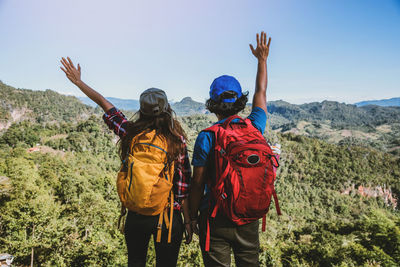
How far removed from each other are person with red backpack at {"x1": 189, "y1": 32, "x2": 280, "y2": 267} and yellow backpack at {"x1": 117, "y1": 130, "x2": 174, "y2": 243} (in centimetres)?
25

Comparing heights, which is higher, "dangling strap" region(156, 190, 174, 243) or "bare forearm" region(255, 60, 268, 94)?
"bare forearm" region(255, 60, 268, 94)

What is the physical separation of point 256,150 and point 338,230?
1626 inches

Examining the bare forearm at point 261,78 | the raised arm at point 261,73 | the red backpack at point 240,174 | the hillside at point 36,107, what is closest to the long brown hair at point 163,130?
the red backpack at point 240,174

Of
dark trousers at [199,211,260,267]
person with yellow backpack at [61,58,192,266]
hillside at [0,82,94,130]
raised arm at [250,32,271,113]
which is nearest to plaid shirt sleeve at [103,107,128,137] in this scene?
person with yellow backpack at [61,58,192,266]

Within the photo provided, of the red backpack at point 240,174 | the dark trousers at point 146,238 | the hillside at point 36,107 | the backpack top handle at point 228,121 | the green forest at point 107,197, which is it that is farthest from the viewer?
the hillside at point 36,107

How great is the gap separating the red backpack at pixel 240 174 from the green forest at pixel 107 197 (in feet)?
4.43

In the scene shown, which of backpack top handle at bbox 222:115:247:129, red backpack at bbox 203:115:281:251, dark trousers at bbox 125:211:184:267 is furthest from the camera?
dark trousers at bbox 125:211:184:267

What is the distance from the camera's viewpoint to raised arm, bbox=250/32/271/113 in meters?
1.99

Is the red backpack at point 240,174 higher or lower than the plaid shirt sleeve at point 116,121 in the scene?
lower

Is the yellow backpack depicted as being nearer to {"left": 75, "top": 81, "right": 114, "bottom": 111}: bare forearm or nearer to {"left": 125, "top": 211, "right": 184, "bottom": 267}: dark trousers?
{"left": 125, "top": 211, "right": 184, "bottom": 267}: dark trousers

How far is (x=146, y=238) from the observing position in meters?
1.87

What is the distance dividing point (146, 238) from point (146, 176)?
718mm

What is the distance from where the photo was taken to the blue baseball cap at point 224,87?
5.57 ft

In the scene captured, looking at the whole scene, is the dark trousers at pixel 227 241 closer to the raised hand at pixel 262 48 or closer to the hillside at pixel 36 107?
the raised hand at pixel 262 48
